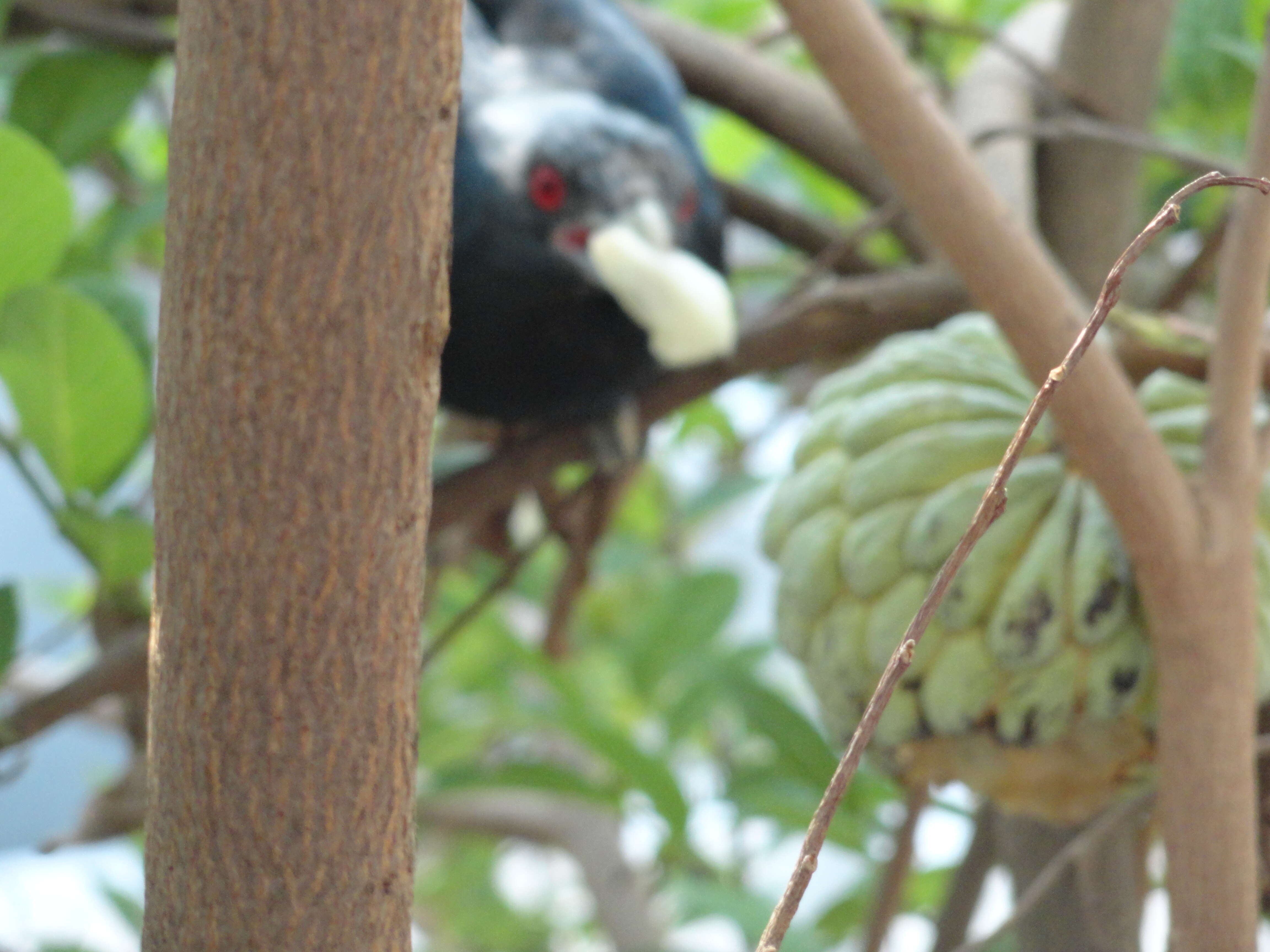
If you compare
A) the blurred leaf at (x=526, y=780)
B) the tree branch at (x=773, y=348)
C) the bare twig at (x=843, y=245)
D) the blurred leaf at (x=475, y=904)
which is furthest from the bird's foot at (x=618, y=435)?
the blurred leaf at (x=475, y=904)

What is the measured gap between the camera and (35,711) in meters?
0.69

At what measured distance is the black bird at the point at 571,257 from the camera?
0.65m

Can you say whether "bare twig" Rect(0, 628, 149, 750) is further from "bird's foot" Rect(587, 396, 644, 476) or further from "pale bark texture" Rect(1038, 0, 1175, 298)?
"pale bark texture" Rect(1038, 0, 1175, 298)

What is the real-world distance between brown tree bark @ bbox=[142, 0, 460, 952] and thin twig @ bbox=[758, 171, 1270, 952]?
0.09 meters

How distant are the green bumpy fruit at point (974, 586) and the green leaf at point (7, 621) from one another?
332 millimetres

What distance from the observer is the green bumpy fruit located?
1.70 ft

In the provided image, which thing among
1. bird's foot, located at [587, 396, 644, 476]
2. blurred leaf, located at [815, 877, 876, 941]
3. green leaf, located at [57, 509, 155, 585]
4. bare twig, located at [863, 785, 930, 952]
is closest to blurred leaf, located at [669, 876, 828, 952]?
blurred leaf, located at [815, 877, 876, 941]

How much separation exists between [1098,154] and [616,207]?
0.32m

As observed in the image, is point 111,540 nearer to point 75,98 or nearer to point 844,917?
point 75,98

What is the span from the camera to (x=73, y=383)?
0.61 metres

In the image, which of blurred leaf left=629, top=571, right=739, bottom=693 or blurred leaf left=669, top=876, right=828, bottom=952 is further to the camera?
blurred leaf left=629, top=571, right=739, bottom=693

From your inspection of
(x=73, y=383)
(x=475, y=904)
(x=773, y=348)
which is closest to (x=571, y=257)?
(x=773, y=348)

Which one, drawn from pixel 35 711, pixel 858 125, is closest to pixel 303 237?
pixel 858 125

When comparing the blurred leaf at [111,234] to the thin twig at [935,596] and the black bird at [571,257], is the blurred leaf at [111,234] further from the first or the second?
the thin twig at [935,596]
